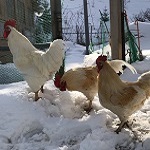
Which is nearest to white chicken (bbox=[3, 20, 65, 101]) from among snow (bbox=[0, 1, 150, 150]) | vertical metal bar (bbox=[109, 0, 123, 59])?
snow (bbox=[0, 1, 150, 150])

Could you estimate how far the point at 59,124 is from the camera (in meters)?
3.78

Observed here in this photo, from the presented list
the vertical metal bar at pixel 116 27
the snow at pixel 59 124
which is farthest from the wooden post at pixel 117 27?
the snow at pixel 59 124

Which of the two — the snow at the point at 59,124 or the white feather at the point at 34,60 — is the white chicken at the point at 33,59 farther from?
the snow at the point at 59,124

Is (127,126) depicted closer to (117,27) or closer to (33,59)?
(33,59)

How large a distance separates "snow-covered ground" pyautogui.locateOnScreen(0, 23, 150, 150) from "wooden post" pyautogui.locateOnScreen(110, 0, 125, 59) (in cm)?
187

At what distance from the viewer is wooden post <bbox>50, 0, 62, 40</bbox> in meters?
5.64

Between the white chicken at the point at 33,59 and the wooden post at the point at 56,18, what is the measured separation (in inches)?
52.5

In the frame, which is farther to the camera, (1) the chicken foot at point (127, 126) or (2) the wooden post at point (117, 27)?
(2) the wooden post at point (117, 27)

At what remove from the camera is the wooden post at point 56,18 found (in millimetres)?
5640

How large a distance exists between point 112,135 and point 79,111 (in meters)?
0.94

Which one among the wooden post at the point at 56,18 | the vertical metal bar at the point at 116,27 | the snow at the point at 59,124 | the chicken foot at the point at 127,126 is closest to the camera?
the snow at the point at 59,124

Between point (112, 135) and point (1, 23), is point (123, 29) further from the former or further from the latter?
point (112, 135)

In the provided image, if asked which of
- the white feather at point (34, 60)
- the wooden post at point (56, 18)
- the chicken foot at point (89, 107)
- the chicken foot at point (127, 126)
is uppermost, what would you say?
the wooden post at point (56, 18)

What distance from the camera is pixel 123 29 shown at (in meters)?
6.29
